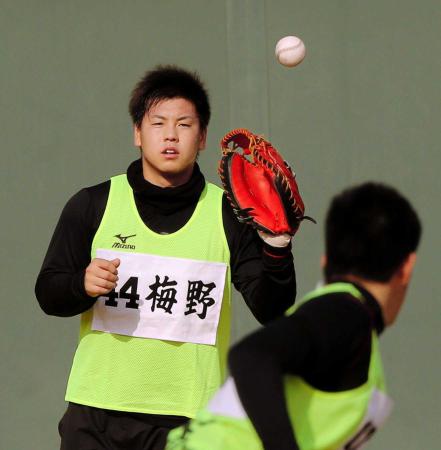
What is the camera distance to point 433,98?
5.82m

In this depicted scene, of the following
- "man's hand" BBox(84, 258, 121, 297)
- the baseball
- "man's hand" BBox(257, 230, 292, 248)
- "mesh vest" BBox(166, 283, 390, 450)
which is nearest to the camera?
"mesh vest" BBox(166, 283, 390, 450)

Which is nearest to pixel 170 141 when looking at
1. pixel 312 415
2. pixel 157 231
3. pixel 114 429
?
pixel 157 231

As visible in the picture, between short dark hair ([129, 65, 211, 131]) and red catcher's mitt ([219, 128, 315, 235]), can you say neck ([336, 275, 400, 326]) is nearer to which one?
red catcher's mitt ([219, 128, 315, 235])

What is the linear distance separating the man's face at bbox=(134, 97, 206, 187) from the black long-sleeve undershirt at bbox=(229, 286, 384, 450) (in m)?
1.56

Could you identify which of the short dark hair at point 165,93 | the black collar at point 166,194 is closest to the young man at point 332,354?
the black collar at point 166,194

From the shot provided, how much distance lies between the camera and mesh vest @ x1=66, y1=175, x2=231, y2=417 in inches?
154

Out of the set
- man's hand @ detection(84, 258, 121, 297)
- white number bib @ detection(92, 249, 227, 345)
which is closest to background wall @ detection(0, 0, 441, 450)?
white number bib @ detection(92, 249, 227, 345)

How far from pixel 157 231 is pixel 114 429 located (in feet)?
2.08

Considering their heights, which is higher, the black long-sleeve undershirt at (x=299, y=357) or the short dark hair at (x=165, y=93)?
the short dark hair at (x=165, y=93)

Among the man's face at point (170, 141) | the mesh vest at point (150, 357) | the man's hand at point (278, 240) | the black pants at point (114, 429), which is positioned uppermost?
the man's face at point (170, 141)

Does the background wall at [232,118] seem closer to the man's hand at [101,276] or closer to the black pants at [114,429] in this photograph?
the black pants at [114,429]

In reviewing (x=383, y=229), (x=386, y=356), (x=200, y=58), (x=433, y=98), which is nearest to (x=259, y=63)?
(x=200, y=58)

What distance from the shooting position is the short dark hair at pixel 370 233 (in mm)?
2676

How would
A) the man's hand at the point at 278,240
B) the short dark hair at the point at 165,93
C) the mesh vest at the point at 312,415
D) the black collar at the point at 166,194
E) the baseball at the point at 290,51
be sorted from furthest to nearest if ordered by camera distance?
the baseball at the point at 290,51 → the short dark hair at the point at 165,93 → the black collar at the point at 166,194 → the man's hand at the point at 278,240 → the mesh vest at the point at 312,415
